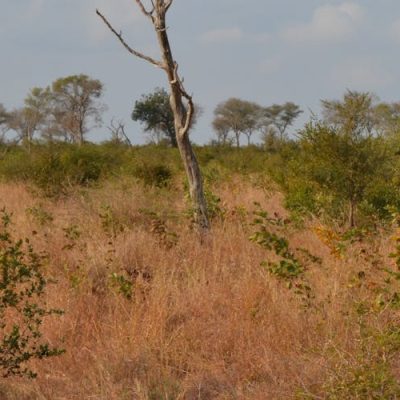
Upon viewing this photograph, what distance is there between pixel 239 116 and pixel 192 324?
58.9 m

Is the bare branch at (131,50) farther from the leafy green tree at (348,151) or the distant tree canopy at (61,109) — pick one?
the distant tree canopy at (61,109)

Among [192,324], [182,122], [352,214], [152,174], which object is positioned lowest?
[192,324]

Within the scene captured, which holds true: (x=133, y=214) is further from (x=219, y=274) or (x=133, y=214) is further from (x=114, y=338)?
(x=114, y=338)

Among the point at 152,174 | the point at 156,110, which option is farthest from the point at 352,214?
the point at 156,110

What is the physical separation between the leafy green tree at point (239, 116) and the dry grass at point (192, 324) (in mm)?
55660

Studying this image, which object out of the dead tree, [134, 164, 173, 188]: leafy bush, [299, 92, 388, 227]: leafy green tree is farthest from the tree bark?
[134, 164, 173, 188]: leafy bush

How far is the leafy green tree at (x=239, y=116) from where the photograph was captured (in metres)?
62.5

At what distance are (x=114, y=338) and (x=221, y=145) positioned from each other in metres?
24.0

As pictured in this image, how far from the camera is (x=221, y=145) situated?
2842 cm

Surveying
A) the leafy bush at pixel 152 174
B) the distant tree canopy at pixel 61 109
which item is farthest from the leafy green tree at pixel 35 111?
the leafy bush at pixel 152 174

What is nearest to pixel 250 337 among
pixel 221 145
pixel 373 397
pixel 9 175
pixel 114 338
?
pixel 114 338

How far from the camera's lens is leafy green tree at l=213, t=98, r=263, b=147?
62.5 meters

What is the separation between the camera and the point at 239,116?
6294 centimetres

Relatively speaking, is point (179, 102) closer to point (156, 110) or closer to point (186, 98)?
point (186, 98)
